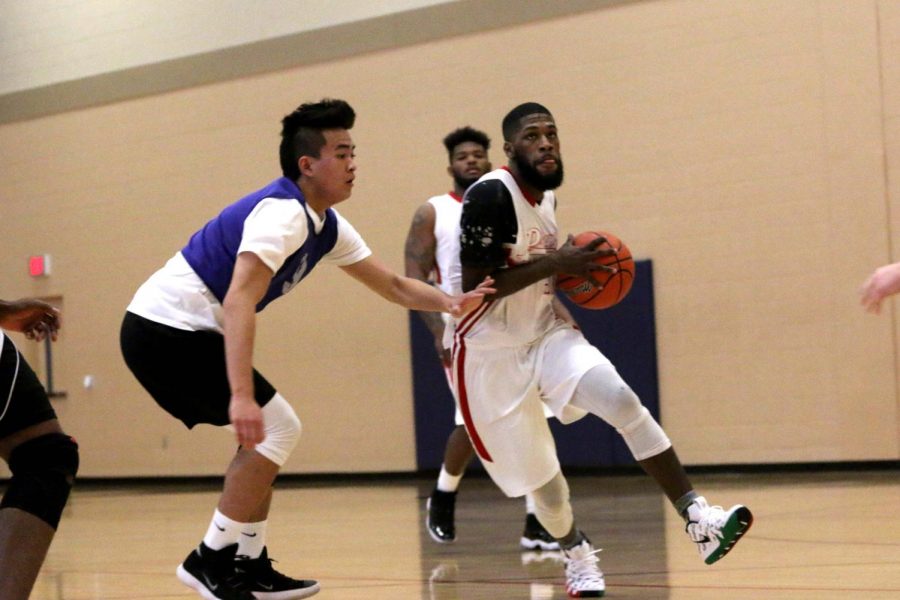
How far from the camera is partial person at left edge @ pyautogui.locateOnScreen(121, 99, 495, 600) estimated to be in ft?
12.5

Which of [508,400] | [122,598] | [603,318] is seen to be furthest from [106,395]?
[508,400]

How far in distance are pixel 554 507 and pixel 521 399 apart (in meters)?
0.40

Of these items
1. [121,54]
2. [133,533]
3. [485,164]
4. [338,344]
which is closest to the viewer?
[485,164]

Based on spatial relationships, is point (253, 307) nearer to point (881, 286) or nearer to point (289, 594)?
point (289, 594)

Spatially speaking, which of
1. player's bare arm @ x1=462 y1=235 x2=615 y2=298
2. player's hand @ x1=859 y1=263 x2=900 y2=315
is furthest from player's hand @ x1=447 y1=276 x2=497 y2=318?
player's hand @ x1=859 y1=263 x2=900 y2=315

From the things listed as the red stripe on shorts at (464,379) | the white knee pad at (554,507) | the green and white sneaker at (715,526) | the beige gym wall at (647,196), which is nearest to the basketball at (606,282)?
the red stripe on shorts at (464,379)

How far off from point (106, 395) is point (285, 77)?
11.6ft

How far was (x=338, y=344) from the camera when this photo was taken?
10328 millimetres

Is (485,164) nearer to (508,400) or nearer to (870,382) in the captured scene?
(508,400)

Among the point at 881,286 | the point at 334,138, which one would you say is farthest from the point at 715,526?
the point at 334,138

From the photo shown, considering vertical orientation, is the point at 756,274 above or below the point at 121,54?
below

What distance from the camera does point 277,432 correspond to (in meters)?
3.86

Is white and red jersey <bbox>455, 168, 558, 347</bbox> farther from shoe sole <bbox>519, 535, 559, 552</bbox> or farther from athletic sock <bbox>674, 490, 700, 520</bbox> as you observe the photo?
shoe sole <bbox>519, 535, 559, 552</bbox>

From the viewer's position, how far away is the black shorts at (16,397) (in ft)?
11.1
